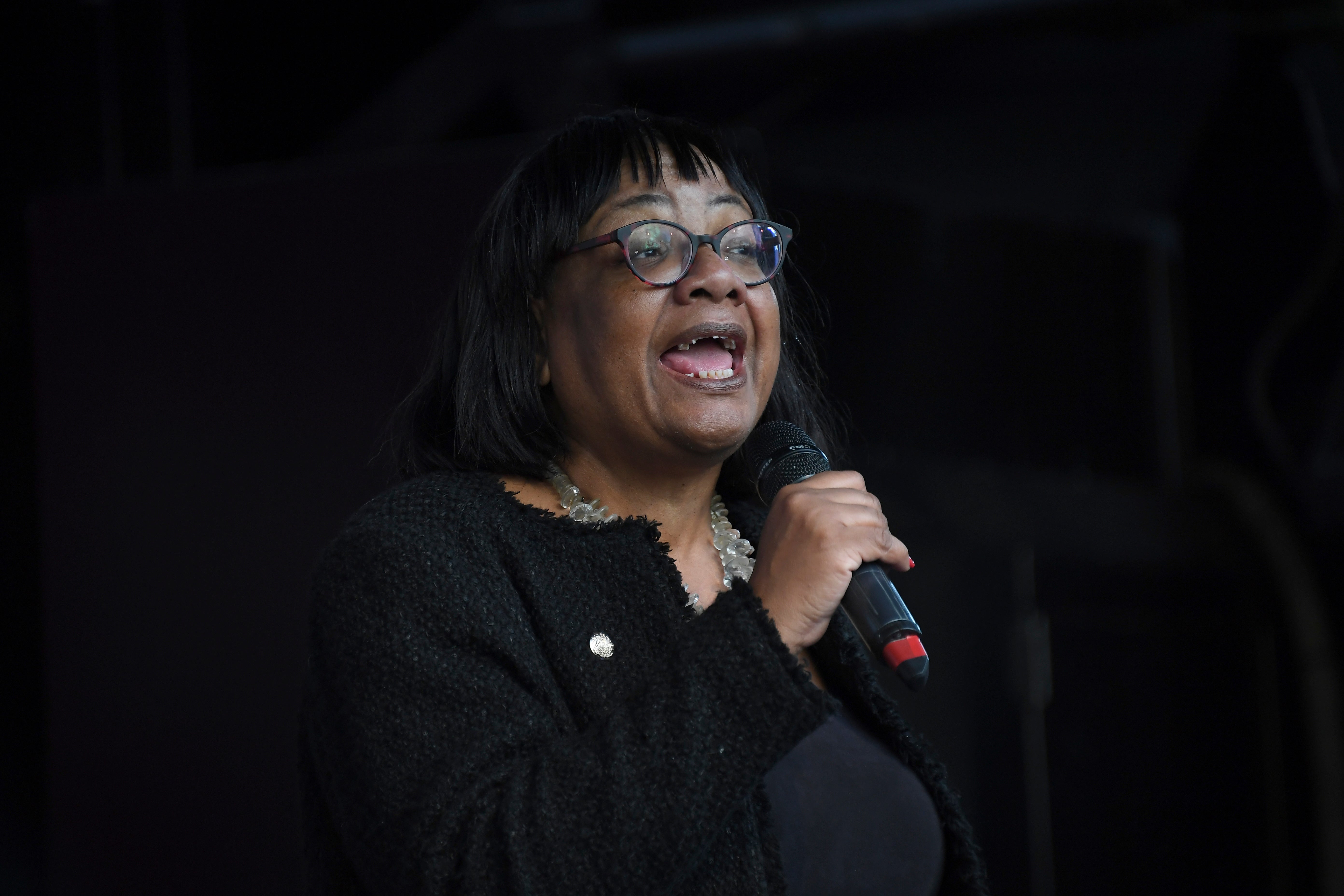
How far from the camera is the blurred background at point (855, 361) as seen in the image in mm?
2383

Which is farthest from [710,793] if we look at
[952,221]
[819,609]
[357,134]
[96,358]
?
[952,221]

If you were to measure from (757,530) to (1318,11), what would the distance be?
2719 mm

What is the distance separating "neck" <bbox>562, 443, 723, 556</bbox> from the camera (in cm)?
137

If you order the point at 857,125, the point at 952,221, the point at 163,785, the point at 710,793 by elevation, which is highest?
the point at 857,125

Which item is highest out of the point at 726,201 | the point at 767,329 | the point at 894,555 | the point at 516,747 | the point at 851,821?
the point at 726,201

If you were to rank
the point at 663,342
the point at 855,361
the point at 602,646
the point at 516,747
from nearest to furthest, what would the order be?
1. the point at 516,747
2. the point at 602,646
3. the point at 663,342
4. the point at 855,361

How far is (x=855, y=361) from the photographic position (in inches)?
130

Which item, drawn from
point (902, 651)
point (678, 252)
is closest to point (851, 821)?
point (902, 651)

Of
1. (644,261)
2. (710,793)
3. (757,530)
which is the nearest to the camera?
(710,793)

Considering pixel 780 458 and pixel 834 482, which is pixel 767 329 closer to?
pixel 780 458

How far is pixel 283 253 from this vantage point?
2436 mm

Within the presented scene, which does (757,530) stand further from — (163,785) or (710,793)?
(163,785)

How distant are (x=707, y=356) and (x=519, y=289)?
238 mm

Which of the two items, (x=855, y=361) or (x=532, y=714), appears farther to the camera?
(x=855, y=361)
